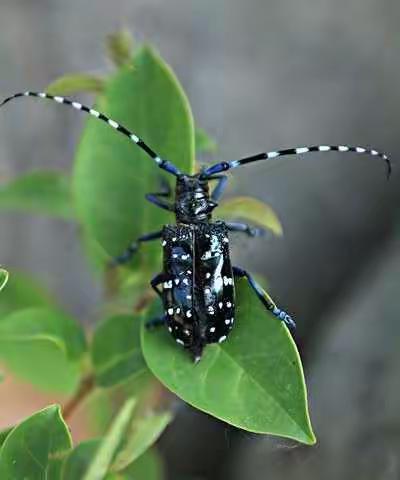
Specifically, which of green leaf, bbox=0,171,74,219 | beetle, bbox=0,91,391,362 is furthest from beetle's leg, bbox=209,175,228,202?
green leaf, bbox=0,171,74,219

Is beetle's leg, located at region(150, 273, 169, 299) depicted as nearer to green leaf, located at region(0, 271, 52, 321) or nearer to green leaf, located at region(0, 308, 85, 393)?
green leaf, located at region(0, 308, 85, 393)

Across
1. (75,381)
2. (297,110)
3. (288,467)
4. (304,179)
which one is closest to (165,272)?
(75,381)

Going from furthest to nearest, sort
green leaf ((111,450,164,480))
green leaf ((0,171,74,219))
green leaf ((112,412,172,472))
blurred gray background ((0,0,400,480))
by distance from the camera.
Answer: blurred gray background ((0,0,400,480)), green leaf ((111,450,164,480)), green leaf ((0,171,74,219)), green leaf ((112,412,172,472))

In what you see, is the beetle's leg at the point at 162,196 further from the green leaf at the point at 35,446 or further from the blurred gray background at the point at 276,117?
the blurred gray background at the point at 276,117

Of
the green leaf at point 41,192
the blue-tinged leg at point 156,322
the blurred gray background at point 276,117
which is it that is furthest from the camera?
the blurred gray background at point 276,117

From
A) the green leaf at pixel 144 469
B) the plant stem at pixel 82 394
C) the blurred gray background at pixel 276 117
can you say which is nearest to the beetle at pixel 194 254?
the plant stem at pixel 82 394

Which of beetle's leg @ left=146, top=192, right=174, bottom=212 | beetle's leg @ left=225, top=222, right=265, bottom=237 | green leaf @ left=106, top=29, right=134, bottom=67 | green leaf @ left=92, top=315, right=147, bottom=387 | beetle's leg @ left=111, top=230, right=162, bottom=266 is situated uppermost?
green leaf @ left=106, top=29, right=134, bottom=67

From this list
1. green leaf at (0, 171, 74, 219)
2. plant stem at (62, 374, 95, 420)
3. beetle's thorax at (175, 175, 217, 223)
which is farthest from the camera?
green leaf at (0, 171, 74, 219)
